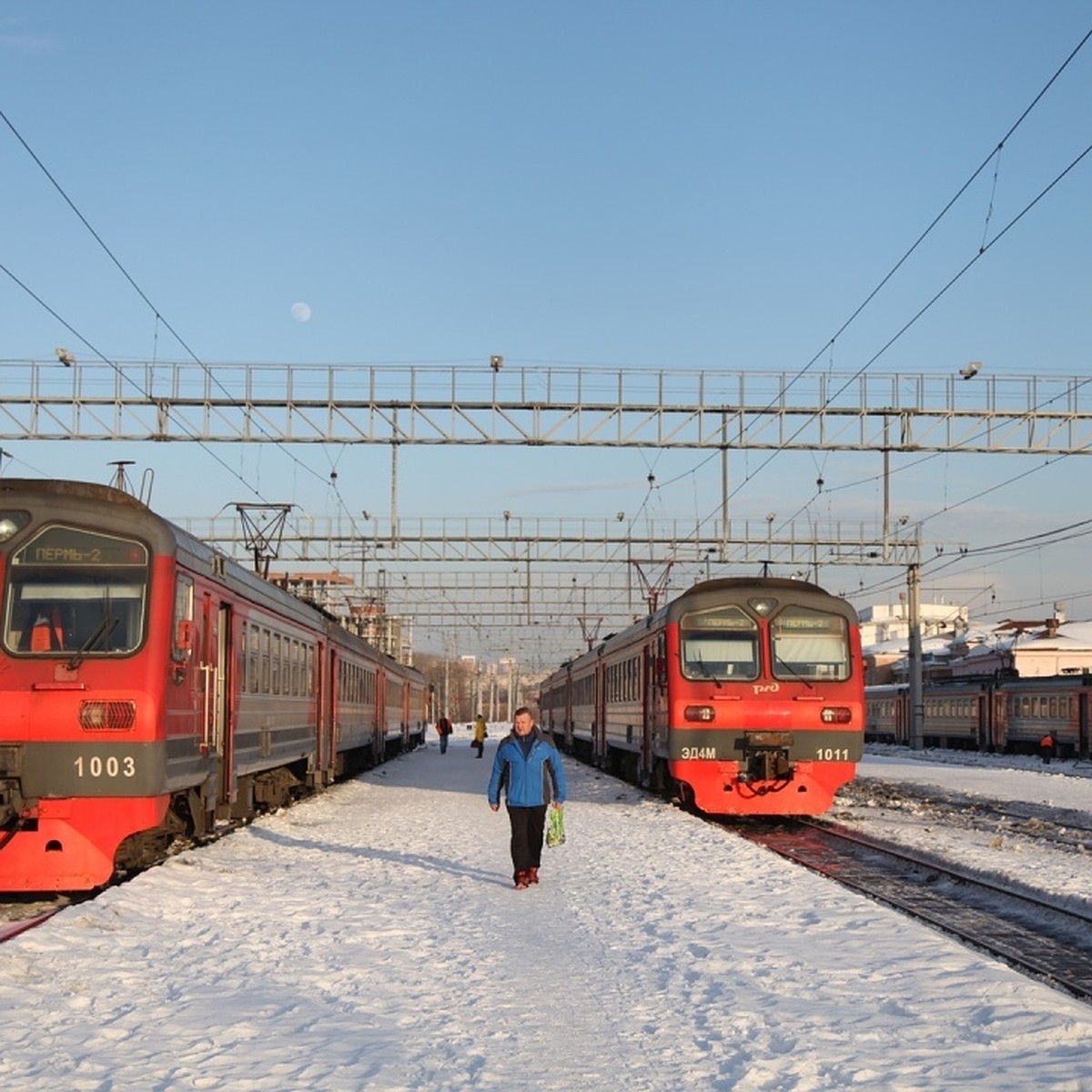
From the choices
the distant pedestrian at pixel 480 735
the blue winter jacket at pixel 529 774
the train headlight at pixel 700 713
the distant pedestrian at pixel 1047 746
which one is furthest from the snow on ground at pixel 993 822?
the distant pedestrian at pixel 480 735

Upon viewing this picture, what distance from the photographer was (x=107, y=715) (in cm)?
1178

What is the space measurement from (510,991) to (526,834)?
4250 mm

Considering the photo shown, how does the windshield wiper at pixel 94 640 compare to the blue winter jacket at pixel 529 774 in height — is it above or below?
above

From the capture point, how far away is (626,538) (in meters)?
40.8

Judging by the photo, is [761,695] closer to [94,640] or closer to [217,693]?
[217,693]

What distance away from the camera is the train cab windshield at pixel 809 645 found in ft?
64.8

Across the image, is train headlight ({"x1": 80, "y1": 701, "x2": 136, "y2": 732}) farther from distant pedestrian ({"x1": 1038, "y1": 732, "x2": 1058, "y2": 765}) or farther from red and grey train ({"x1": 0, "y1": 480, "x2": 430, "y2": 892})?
distant pedestrian ({"x1": 1038, "y1": 732, "x2": 1058, "y2": 765})

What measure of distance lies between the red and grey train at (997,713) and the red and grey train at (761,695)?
98.2 ft

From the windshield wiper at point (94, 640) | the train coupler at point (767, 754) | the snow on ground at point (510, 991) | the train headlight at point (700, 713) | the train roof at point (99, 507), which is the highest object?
the train roof at point (99, 507)

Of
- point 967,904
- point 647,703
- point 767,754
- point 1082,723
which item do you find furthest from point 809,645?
point 1082,723

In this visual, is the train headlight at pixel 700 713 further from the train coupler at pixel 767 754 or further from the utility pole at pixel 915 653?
the utility pole at pixel 915 653

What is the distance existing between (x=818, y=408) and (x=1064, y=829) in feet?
32.4

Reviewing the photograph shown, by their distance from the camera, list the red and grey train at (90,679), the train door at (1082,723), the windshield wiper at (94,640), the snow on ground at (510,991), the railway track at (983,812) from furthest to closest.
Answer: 1. the train door at (1082,723)
2. the railway track at (983,812)
3. the windshield wiper at (94,640)
4. the red and grey train at (90,679)
5. the snow on ground at (510,991)

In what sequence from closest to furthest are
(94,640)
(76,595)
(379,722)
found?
(94,640) < (76,595) < (379,722)
